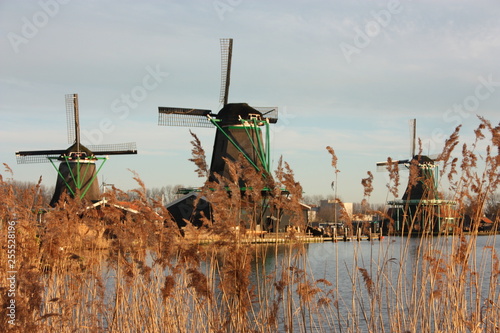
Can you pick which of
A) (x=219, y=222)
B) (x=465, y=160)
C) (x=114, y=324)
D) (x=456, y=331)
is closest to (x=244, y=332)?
(x=219, y=222)

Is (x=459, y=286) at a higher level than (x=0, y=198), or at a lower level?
lower

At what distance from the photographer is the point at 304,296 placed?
12.0 feet

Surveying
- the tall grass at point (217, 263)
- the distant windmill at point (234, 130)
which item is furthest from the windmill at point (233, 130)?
the tall grass at point (217, 263)

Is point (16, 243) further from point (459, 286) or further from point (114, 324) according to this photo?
point (459, 286)

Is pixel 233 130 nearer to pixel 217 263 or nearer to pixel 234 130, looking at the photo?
pixel 234 130

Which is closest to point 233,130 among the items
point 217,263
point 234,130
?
point 234,130

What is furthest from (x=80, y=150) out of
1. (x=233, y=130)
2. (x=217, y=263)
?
(x=217, y=263)

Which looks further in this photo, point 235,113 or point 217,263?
point 235,113

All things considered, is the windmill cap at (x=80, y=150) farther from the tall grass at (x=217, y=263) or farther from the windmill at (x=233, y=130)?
the tall grass at (x=217, y=263)

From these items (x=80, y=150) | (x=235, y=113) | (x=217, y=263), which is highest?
(x=235, y=113)

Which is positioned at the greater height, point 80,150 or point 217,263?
point 80,150

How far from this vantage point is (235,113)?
89.7ft

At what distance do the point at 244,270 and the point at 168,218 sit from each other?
2.23 ft

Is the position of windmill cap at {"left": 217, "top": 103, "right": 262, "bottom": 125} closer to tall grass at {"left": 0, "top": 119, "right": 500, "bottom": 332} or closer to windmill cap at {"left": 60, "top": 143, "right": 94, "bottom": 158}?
windmill cap at {"left": 60, "top": 143, "right": 94, "bottom": 158}
